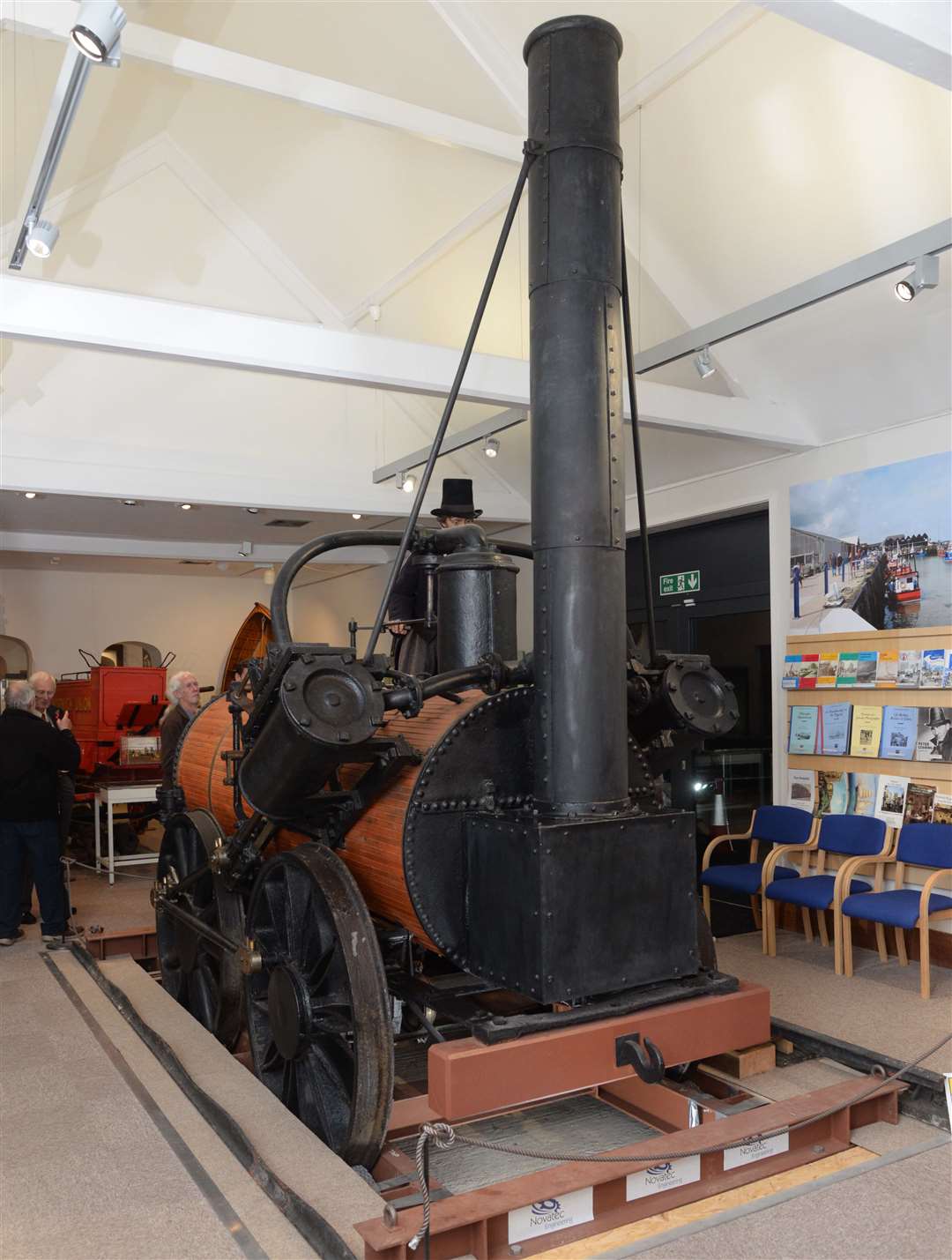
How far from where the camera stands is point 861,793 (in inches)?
235

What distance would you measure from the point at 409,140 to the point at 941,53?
483cm

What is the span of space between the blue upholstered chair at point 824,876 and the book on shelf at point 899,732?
0.39 metres

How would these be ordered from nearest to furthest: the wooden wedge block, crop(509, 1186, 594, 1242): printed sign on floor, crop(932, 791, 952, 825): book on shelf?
crop(509, 1186, 594, 1242): printed sign on floor → the wooden wedge block → crop(932, 791, 952, 825): book on shelf

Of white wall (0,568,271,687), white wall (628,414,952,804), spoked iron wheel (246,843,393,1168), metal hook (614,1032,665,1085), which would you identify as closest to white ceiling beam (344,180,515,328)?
white wall (628,414,952,804)

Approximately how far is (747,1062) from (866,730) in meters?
2.68

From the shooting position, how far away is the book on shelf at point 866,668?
233 inches

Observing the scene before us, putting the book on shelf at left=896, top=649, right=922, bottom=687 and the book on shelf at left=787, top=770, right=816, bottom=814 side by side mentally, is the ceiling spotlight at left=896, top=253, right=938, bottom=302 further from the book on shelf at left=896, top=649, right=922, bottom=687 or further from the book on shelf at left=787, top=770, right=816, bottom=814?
the book on shelf at left=787, top=770, right=816, bottom=814

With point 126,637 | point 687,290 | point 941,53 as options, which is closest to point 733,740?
point 687,290

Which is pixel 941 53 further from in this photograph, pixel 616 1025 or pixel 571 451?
pixel 616 1025

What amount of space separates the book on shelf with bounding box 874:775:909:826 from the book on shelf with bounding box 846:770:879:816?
0.13 feet

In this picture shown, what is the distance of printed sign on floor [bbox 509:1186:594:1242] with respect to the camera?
2.61 m

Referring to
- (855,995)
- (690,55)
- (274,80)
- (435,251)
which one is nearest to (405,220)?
(435,251)

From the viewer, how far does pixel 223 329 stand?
16.0 feet

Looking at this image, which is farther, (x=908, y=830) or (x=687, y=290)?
(x=687, y=290)
